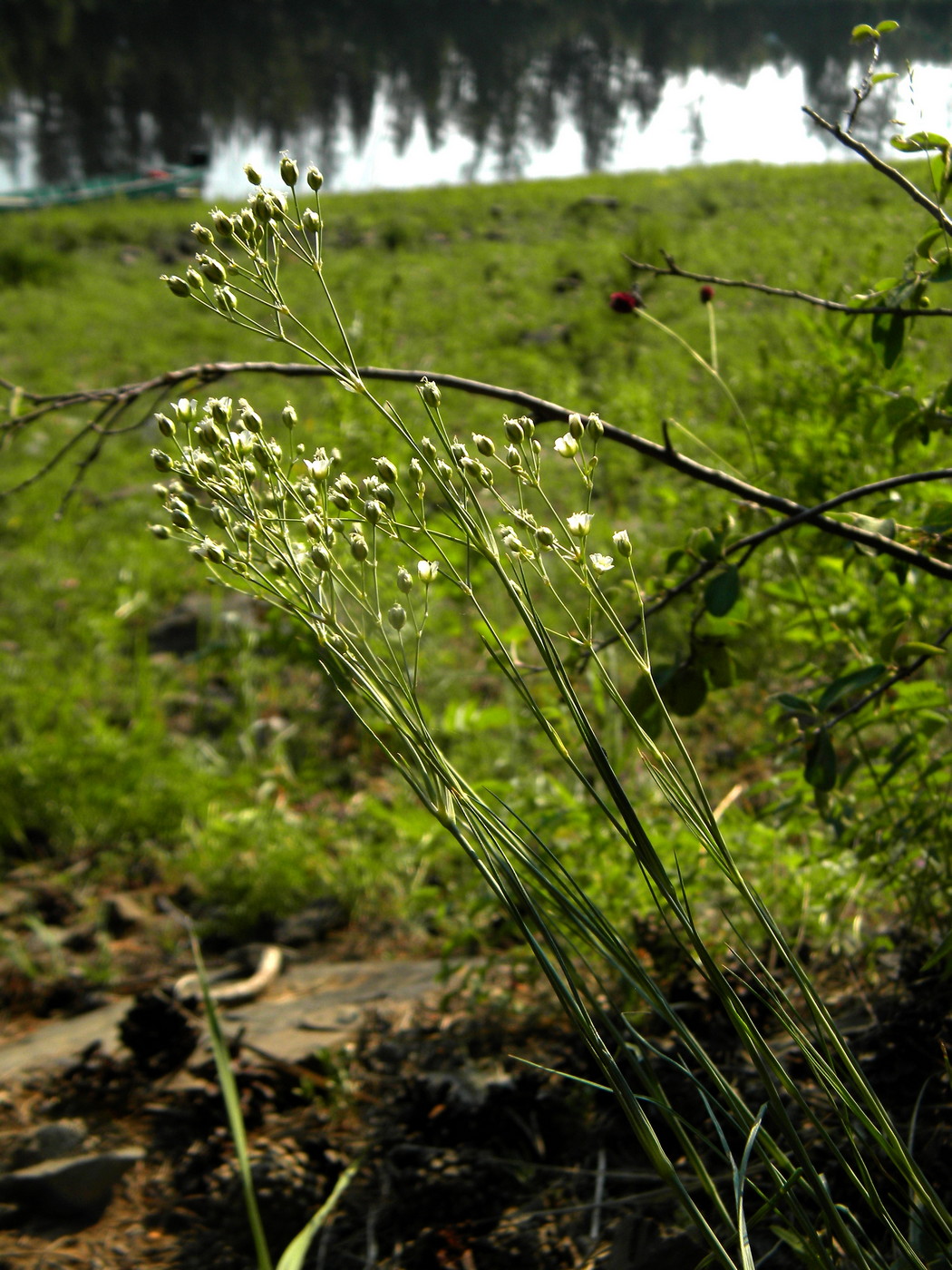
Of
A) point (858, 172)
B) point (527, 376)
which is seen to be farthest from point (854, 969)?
point (858, 172)

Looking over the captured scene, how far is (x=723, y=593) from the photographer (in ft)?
3.64

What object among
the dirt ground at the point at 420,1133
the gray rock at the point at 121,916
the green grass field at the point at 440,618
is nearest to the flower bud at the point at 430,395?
the green grass field at the point at 440,618

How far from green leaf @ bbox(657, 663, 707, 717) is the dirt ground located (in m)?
0.49

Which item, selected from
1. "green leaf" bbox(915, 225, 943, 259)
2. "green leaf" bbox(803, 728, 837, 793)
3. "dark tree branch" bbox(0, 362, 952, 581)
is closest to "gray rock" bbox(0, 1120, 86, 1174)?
"dark tree branch" bbox(0, 362, 952, 581)

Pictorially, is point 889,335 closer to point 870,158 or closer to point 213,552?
point 870,158

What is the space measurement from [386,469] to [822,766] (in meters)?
0.66

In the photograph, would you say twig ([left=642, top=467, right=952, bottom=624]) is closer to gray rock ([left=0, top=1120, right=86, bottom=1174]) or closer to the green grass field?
the green grass field

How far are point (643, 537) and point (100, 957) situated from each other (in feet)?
9.04

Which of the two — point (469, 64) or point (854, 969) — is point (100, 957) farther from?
point (469, 64)

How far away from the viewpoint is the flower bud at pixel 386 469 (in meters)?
0.73

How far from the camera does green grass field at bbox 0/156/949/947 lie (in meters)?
1.81

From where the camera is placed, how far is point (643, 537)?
4.20 m

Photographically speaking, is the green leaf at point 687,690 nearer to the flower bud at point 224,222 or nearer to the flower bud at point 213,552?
the flower bud at point 213,552

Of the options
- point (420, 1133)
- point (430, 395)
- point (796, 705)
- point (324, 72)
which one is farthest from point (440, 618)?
point (324, 72)
